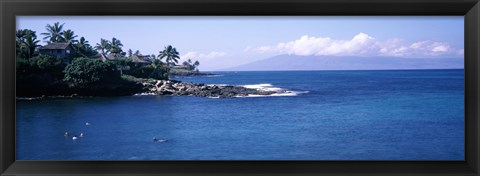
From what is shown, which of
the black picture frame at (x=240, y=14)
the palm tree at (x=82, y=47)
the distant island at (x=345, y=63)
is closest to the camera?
the black picture frame at (x=240, y=14)

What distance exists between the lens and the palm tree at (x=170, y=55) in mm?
2731

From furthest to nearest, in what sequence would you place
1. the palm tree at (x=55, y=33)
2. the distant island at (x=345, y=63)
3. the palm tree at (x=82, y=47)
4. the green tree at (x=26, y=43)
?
the distant island at (x=345, y=63) → the palm tree at (x=82, y=47) → the palm tree at (x=55, y=33) → the green tree at (x=26, y=43)

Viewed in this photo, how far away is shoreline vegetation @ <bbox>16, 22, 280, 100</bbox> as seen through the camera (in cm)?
265

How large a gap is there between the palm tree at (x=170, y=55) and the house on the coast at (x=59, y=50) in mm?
548

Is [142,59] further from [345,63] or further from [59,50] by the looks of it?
[345,63]

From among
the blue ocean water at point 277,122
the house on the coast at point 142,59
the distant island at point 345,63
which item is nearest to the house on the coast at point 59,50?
the blue ocean water at point 277,122

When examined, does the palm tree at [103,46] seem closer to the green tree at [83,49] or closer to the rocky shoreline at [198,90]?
the green tree at [83,49]

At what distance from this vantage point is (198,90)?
2.77 meters

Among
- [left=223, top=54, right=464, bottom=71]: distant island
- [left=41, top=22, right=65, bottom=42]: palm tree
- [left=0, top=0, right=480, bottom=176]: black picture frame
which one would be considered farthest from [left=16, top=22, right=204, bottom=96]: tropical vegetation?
[left=0, top=0, right=480, bottom=176]: black picture frame

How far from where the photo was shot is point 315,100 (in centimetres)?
281

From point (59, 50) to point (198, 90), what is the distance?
0.88 m

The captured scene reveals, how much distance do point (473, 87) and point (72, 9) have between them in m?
1.90
